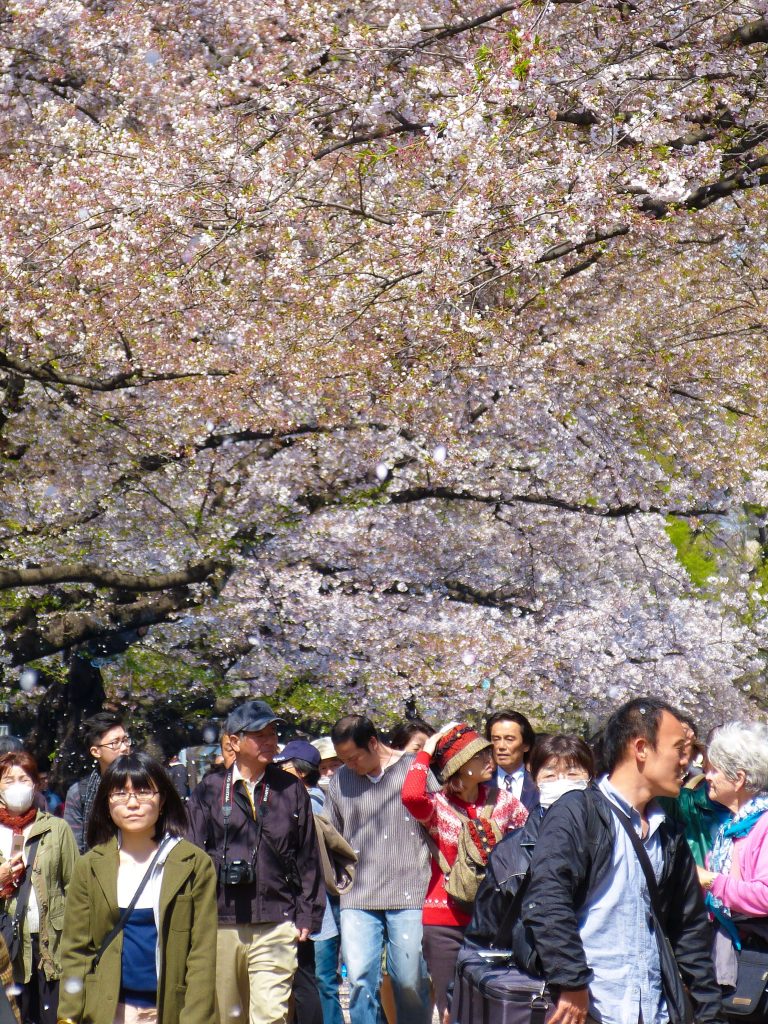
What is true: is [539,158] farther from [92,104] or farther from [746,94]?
[92,104]

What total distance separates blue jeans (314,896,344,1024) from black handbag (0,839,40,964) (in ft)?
6.92

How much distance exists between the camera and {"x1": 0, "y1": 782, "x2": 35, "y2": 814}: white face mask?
17.8 ft

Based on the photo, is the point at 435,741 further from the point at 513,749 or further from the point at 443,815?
the point at 513,749

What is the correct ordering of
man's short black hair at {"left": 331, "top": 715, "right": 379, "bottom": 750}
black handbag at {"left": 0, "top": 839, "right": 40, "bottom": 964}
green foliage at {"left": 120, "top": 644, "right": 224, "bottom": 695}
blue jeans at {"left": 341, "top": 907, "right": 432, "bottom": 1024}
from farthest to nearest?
green foliage at {"left": 120, "top": 644, "right": 224, "bottom": 695} → man's short black hair at {"left": 331, "top": 715, "right": 379, "bottom": 750} → blue jeans at {"left": 341, "top": 907, "right": 432, "bottom": 1024} → black handbag at {"left": 0, "top": 839, "right": 40, "bottom": 964}

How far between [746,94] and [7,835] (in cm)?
643

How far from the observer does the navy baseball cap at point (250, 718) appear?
5.65 m

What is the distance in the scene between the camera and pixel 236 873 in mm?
5641

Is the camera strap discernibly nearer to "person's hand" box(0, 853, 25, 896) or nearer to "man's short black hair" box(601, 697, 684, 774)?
"person's hand" box(0, 853, 25, 896)

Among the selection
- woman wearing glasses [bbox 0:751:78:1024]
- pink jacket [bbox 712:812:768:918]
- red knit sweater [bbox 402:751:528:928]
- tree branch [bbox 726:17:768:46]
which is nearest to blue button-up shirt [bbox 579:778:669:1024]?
pink jacket [bbox 712:812:768:918]

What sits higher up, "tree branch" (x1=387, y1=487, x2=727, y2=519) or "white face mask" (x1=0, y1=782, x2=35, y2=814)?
"tree branch" (x1=387, y1=487, x2=727, y2=519)

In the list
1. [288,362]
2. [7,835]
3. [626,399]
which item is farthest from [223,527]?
[7,835]

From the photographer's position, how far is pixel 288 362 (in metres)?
10.4

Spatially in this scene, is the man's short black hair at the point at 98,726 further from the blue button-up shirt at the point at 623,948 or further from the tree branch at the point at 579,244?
the tree branch at the point at 579,244

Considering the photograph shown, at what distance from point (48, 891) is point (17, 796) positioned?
45cm
